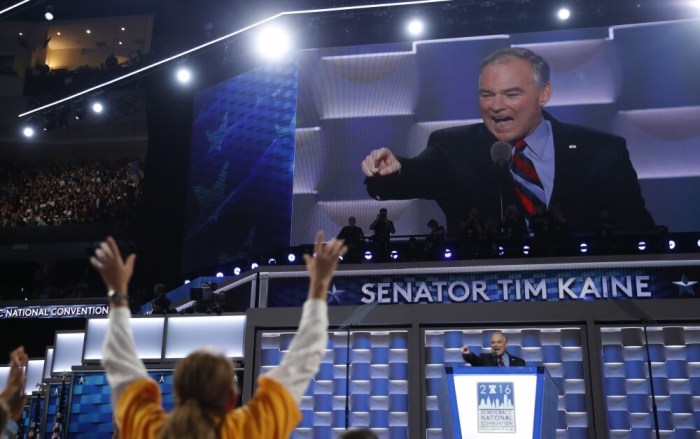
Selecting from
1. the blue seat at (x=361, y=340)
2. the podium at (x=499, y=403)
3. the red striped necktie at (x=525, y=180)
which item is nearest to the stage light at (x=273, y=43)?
the red striped necktie at (x=525, y=180)

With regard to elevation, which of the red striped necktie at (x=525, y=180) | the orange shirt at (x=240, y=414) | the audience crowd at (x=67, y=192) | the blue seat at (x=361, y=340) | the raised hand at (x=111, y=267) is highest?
the audience crowd at (x=67, y=192)

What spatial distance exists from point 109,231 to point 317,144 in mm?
7226

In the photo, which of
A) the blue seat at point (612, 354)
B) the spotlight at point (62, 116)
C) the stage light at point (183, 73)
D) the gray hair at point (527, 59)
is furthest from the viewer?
the spotlight at point (62, 116)

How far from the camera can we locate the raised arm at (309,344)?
1887 millimetres

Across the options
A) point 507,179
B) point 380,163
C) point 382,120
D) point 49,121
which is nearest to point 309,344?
point 507,179

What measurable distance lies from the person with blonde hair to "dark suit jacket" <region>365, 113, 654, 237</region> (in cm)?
1211

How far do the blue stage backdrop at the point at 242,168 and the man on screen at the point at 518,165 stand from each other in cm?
203

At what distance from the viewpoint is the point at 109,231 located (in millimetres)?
19406

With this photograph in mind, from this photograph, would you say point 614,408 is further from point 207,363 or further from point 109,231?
point 109,231

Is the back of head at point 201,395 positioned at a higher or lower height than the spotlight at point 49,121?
lower

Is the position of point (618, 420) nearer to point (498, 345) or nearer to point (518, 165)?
point (498, 345)

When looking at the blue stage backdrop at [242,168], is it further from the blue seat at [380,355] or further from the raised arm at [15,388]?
the raised arm at [15,388]

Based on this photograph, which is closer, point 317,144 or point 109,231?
point 317,144

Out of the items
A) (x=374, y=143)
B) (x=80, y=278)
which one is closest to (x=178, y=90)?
(x=374, y=143)
